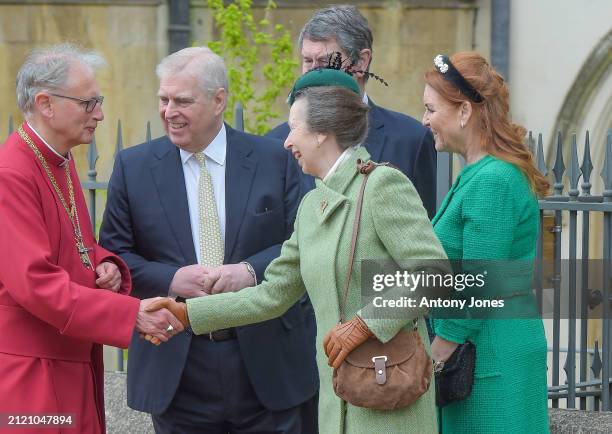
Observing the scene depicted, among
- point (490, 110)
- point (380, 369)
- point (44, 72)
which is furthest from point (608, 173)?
point (44, 72)

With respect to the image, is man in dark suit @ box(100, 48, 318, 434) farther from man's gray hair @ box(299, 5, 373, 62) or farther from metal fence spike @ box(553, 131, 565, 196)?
metal fence spike @ box(553, 131, 565, 196)

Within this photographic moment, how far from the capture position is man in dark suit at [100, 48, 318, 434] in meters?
5.20

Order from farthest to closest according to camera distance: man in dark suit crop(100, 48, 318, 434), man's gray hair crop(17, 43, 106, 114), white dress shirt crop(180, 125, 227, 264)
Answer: white dress shirt crop(180, 125, 227, 264)
man in dark suit crop(100, 48, 318, 434)
man's gray hair crop(17, 43, 106, 114)

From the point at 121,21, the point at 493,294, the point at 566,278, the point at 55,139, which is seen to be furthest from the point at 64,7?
the point at 493,294

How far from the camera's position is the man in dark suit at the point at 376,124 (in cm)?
565

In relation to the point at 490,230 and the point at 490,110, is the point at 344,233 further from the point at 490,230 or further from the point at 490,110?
the point at 490,110

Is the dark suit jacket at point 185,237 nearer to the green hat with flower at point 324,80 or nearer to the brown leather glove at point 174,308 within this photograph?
the brown leather glove at point 174,308

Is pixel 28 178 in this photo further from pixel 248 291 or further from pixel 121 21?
pixel 121 21

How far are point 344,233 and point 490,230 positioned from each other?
19.8 inches

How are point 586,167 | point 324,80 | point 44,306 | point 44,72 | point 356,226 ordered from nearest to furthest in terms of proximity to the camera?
point 356,226, point 44,306, point 324,80, point 44,72, point 586,167

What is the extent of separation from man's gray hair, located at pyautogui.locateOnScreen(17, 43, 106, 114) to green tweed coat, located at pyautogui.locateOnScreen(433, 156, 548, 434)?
4.71ft

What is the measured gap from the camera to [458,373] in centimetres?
464

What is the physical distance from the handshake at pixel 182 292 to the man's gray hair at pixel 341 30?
1.09m

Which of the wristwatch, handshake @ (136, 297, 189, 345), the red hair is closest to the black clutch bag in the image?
the wristwatch
